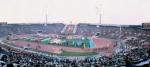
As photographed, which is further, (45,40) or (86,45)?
(45,40)

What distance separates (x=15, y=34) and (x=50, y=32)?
7.75 metres

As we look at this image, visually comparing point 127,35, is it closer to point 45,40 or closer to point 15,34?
point 45,40

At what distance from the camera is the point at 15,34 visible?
56.8 meters

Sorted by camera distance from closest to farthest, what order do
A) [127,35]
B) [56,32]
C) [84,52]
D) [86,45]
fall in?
[84,52] < [86,45] < [127,35] < [56,32]

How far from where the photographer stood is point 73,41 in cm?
4769

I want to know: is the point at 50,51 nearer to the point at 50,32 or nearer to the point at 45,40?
the point at 45,40

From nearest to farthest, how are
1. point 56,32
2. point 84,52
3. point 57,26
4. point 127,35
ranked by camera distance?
1. point 84,52
2. point 127,35
3. point 56,32
4. point 57,26

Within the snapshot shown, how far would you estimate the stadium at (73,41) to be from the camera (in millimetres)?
33781

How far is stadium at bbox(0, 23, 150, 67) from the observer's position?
33781 millimetres

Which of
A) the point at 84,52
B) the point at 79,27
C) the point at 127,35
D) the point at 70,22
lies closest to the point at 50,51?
the point at 84,52

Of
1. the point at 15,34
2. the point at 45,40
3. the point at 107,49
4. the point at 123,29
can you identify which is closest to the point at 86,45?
the point at 107,49

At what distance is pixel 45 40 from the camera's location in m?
49.4

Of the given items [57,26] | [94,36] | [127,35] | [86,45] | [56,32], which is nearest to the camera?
[86,45]

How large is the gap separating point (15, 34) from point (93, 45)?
1866 centimetres
